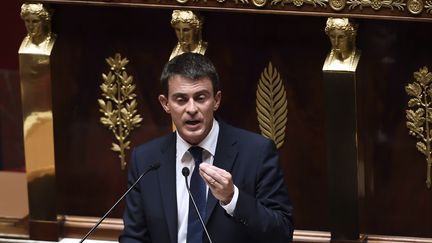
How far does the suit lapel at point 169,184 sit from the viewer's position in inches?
96.3

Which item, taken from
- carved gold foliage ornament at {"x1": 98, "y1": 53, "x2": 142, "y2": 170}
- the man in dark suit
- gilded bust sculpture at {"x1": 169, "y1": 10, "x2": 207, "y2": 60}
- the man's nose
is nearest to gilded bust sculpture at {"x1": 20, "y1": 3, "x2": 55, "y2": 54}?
carved gold foliage ornament at {"x1": 98, "y1": 53, "x2": 142, "y2": 170}

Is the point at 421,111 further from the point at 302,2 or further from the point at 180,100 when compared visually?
the point at 180,100

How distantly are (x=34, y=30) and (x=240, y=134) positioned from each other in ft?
2.53

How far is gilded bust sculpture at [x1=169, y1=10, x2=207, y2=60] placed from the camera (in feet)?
9.59

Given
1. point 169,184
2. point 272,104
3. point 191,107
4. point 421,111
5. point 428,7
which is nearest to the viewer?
point 191,107

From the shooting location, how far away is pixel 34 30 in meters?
3.05

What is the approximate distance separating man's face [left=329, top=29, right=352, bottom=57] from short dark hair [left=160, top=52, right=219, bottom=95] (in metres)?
0.50

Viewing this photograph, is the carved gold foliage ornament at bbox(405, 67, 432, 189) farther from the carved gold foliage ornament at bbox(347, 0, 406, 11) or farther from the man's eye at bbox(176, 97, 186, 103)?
the man's eye at bbox(176, 97, 186, 103)

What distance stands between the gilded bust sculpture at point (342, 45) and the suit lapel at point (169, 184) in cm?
51

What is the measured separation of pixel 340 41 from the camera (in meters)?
2.83

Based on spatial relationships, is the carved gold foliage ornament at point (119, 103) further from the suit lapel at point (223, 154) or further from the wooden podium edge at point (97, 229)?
the suit lapel at point (223, 154)

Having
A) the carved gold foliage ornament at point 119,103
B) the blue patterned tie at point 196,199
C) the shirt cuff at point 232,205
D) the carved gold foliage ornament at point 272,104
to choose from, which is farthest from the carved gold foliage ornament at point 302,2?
the shirt cuff at point 232,205

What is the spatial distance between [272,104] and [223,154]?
1.85 feet

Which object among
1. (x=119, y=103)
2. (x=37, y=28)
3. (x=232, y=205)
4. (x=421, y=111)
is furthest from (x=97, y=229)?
(x=232, y=205)
